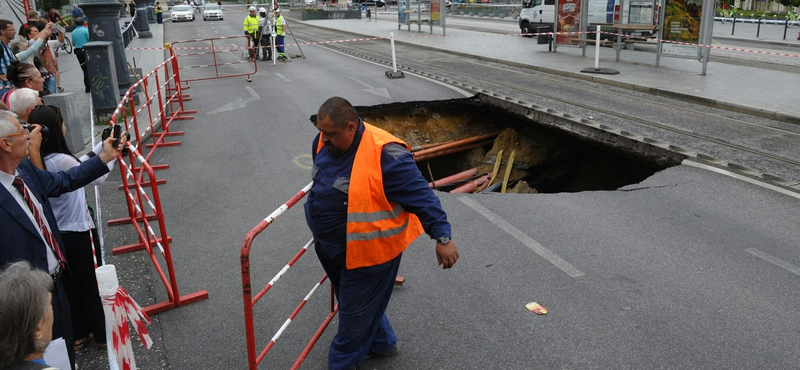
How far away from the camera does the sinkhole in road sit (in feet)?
33.0

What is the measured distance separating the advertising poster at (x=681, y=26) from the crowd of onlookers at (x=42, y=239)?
16022mm

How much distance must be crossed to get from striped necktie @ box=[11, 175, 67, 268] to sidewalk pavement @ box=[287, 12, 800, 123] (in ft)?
39.2

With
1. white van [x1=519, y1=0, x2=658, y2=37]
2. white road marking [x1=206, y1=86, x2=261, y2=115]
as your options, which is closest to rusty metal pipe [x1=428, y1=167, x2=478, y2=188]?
white road marking [x1=206, y1=86, x2=261, y2=115]

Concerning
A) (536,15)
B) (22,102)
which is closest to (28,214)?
(22,102)

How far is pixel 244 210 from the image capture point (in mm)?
6828

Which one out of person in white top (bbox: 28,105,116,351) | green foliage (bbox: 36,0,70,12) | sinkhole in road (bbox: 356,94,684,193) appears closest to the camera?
person in white top (bbox: 28,105,116,351)

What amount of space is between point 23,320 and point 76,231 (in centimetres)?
207

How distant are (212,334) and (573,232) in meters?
3.67

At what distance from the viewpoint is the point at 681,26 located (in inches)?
637

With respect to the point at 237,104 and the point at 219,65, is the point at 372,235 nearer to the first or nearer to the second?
the point at 237,104

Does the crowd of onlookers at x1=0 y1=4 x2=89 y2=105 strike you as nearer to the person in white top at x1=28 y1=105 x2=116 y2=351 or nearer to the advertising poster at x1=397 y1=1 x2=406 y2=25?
the person in white top at x1=28 y1=105 x2=116 y2=351

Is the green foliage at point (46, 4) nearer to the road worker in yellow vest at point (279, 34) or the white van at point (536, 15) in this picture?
the road worker in yellow vest at point (279, 34)

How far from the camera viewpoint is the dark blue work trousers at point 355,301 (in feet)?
11.4

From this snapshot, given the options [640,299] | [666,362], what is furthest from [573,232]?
[666,362]
